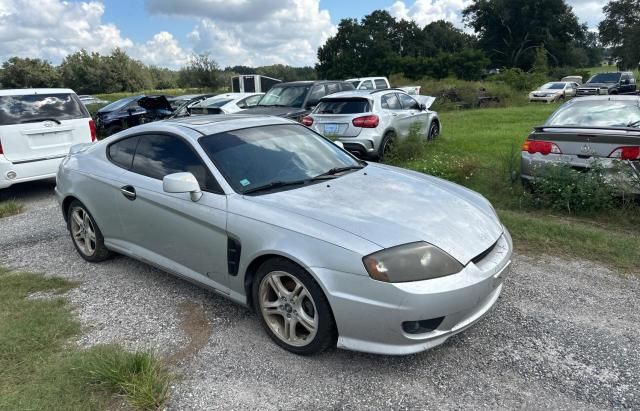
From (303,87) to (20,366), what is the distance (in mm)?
9546

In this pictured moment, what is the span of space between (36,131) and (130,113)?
7738mm

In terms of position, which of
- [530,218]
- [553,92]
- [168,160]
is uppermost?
[553,92]

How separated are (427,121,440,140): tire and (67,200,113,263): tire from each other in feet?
29.3

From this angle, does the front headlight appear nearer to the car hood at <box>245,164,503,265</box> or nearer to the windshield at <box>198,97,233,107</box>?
the car hood at <box>245,164,503,265</box>

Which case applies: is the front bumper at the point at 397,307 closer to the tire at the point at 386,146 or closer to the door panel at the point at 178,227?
the door panel at the point at 178,227

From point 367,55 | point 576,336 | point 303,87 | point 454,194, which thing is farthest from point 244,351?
point 367,55

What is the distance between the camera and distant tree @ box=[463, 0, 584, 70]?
67.0 meters

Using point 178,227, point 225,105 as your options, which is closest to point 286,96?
point 225,105

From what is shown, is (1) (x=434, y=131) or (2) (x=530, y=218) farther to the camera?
(1) (x=434, y=131)

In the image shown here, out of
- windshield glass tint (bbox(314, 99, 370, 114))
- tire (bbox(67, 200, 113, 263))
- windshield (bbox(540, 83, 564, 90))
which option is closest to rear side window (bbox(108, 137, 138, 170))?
tire (bbox(67, 200, 113, 263))

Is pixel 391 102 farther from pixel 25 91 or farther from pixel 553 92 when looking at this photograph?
pixel 553 92

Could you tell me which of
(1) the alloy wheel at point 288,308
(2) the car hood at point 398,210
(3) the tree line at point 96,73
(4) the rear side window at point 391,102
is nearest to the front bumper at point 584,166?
(2) the car hood at point 398,210

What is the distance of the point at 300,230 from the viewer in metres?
2.92

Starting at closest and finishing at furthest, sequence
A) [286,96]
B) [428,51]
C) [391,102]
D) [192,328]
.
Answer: [192,328], [391,102], [286,96], [428,51]
